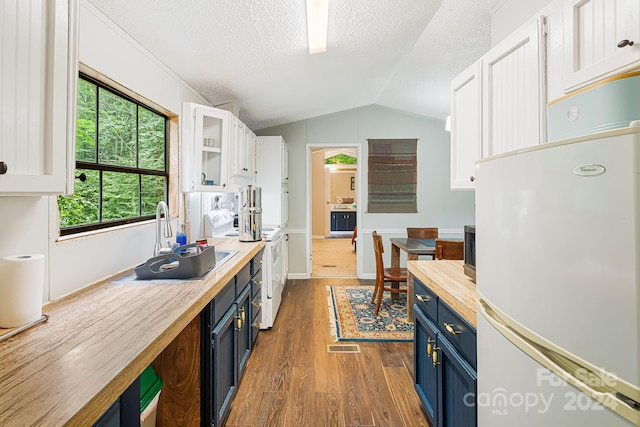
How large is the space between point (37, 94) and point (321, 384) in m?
2.22

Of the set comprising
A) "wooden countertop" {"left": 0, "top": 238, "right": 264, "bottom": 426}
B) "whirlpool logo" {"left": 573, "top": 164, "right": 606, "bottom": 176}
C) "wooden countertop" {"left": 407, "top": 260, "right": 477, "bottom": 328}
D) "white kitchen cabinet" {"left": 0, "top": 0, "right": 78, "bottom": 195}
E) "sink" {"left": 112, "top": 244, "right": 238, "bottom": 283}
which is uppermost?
"white kitchen cabinet" {"left": 0, "top": 0, "right": 78, "bottom": 195}

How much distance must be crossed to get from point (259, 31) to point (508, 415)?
2392mm

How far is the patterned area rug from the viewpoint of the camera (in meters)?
3.08

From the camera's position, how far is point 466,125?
71.9 inches

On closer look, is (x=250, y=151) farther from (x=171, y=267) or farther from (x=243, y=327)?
(x=171, y=267)

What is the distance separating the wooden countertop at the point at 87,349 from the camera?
0.68m

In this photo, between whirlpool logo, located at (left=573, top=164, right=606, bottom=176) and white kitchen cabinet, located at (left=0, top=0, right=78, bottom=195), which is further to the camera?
white kitchen cabinet, located at (left=0, top=0, right=78, bottom=195)

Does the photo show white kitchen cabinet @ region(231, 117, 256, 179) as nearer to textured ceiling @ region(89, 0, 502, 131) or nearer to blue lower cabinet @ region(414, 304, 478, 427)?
textured ceiling @ region(89, 0, 502, 131)

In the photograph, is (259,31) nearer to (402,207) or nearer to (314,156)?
(402,207)

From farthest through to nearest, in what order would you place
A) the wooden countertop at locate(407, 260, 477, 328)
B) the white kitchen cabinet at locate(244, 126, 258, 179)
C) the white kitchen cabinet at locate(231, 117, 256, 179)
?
the white kitchen cabinet at locate(244, 126, 258, 179), the white kitchen cabinet at locate(231, 117, 256, 179), the wooden countertop at locate(407, 260, 477, 328)

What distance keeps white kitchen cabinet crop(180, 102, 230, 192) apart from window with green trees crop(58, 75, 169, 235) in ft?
0.51

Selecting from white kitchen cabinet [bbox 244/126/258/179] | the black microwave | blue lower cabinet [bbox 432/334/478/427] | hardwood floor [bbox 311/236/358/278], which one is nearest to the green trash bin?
blue lower cabinet [bbox 432/334/478/427]

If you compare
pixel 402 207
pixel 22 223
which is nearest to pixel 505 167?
pixel 22 223

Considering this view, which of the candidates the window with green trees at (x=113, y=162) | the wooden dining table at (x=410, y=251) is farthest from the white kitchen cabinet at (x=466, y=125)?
the window with green trees at (x=113, y=162)
